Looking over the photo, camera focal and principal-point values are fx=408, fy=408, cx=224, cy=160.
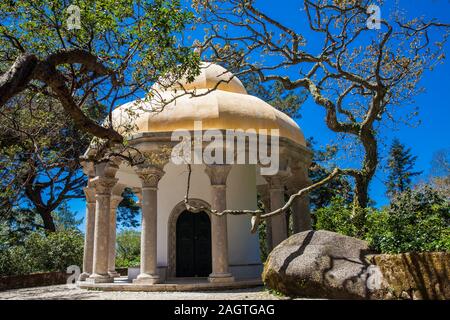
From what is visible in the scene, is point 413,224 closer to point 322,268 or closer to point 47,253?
point 322,268

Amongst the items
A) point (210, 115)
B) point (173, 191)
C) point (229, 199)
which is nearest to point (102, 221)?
point (173, 191)

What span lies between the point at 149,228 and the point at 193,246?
2981mm

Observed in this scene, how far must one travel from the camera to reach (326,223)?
1302 centimetres

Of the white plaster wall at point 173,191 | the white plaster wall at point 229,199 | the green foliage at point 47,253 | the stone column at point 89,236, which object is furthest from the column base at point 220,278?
the green foliage at point 47,253

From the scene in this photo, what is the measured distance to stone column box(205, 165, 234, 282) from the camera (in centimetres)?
1274

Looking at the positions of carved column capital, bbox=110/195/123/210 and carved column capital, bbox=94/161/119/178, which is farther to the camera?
carved column capital, bbox=110/195/123/210

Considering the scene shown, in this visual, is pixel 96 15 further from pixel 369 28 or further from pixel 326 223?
pixel 326 223

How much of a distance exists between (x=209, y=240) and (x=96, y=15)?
9.94m

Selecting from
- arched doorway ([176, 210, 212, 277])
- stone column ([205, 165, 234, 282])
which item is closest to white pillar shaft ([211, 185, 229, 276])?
stone column ([205, 165, 234, 282])

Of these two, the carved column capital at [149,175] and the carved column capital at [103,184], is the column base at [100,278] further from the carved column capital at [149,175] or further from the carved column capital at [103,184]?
the carved column capital at [149,175]

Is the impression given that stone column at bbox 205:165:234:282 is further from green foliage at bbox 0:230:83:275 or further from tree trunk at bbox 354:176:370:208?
green foliage at bbox 0:230:83:275

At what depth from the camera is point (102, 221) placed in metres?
14.2

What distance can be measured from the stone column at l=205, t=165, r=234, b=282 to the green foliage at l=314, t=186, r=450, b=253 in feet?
13.1
